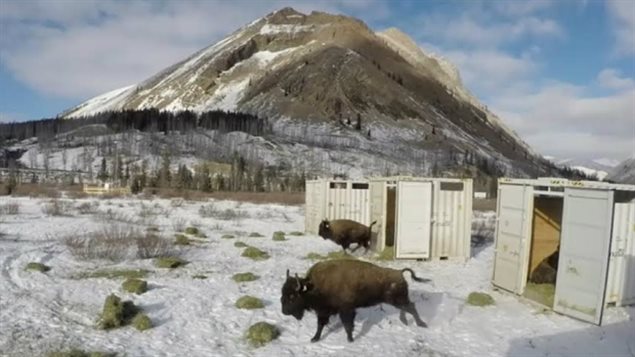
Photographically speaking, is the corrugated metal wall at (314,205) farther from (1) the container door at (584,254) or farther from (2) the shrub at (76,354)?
(2) the shrub at (76,354)

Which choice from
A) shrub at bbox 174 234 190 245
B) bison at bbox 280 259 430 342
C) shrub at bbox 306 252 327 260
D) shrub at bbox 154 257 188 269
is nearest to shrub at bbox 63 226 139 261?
shrub at bbox 154 257 188 269

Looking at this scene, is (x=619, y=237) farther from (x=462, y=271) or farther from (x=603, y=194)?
(x=462, y=271)

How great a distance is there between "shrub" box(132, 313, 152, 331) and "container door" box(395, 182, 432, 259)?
895 centimetres

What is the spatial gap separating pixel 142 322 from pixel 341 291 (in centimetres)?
361

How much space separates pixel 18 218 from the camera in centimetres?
2403

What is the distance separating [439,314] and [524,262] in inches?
105

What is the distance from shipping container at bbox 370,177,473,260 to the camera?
16.3 m

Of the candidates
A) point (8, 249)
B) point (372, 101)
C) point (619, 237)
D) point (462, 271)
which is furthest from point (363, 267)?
point (372, 101)

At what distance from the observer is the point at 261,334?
29.0ft

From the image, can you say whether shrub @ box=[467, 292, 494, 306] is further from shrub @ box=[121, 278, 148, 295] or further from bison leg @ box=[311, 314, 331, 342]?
shrub @ box=[121, 278, 148, 295]

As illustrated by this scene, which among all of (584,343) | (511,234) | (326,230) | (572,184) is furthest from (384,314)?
(326,230)

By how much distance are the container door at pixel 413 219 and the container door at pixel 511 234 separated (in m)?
3.55

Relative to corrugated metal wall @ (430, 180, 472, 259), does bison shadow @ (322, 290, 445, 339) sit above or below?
below

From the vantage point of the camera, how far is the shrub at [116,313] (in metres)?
9.07
